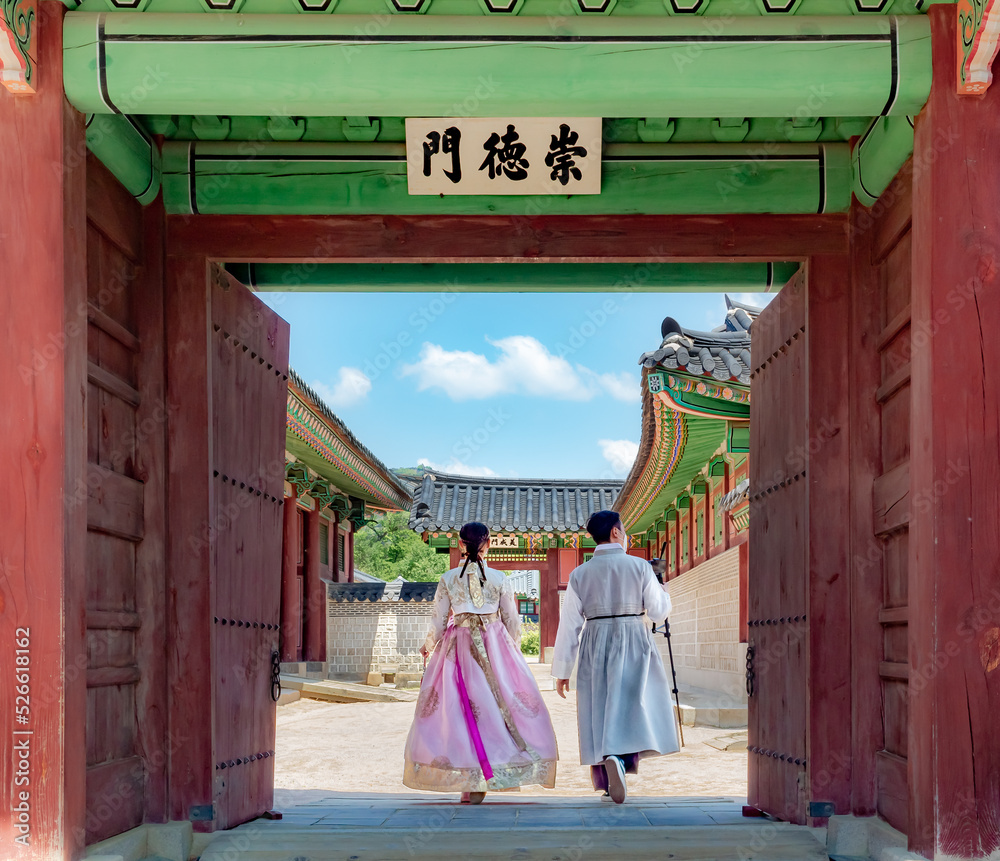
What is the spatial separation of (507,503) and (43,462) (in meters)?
22.9

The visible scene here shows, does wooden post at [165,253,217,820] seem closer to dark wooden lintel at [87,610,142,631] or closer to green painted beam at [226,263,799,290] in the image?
dark wooden lintel at [87,610,142,631]

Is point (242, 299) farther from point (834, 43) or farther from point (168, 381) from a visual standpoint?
point (834, 43)

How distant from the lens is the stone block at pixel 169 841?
4.29 m

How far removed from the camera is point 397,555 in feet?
153

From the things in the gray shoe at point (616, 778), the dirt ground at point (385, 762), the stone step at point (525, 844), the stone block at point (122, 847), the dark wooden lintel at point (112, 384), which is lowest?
the dirt ground at point (385, 762)

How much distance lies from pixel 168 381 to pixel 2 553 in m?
1.49

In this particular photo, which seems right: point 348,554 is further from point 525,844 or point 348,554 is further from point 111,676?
point 525,844

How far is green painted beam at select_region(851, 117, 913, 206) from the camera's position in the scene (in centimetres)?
411

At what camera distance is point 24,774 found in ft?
10.8

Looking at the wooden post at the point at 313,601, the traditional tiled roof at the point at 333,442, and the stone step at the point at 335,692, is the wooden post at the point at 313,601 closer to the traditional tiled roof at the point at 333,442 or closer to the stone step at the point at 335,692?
the traditional tiled roof at the point at 333,442

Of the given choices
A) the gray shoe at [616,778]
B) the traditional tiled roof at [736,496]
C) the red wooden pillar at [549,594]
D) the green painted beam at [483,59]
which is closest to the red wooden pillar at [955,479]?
the green painted beam at [483,59]

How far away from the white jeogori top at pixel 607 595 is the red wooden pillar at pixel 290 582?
1085cm

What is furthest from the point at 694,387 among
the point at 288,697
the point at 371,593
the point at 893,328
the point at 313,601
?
the point at 371,593

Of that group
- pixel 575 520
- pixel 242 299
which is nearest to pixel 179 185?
pixel 242 299
